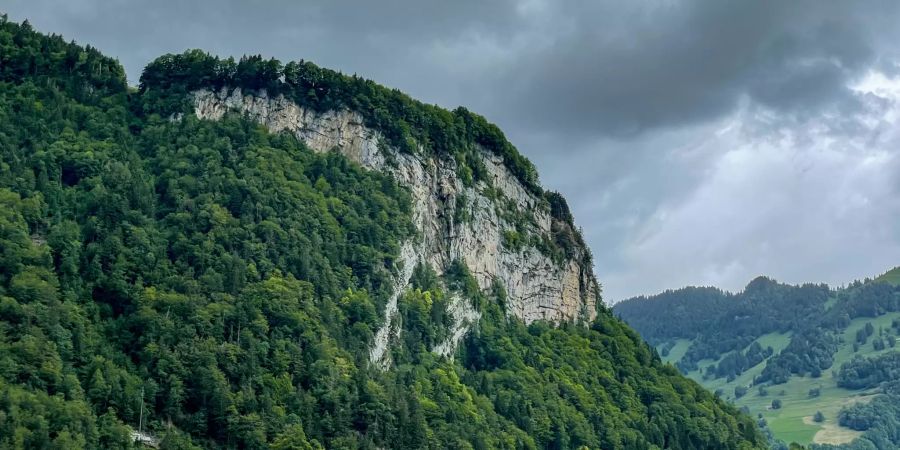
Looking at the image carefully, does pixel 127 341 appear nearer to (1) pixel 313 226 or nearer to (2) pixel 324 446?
(2) pixel 324 446

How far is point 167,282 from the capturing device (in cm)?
16938

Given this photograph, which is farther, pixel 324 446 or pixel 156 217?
pixel 156 217

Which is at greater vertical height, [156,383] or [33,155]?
[33,155]

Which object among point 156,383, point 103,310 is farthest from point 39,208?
point 156,383

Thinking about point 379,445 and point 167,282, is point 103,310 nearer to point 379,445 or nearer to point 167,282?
point 167,282

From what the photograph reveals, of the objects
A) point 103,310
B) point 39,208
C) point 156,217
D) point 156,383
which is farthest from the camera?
point 156,217

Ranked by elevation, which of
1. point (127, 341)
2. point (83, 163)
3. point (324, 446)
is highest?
point (83, 163)

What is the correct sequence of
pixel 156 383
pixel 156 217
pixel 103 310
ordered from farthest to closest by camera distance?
pixel 156 217 → pixel 103 310 → pixel 156 383

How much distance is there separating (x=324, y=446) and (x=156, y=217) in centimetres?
4688

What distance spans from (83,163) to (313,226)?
3472 cm

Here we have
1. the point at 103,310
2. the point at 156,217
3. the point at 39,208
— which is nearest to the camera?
the point at 103,310

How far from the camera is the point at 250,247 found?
18288cm

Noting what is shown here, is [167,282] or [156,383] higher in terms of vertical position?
[167,282]

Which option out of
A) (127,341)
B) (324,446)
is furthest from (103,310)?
(324,446)
